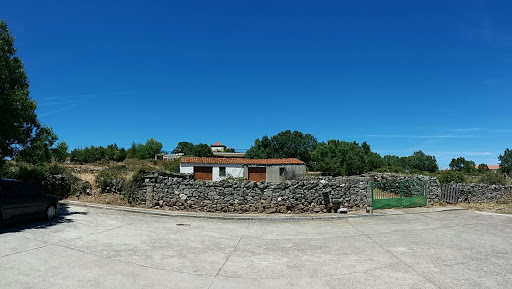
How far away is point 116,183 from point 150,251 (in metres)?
10.2

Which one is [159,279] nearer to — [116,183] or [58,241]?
[58,241]

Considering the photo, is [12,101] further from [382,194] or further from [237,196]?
[382,194]

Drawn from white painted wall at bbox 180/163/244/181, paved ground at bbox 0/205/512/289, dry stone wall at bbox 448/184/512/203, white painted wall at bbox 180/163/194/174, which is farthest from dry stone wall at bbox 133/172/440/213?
white painted wall at bbox 180/163/244/181

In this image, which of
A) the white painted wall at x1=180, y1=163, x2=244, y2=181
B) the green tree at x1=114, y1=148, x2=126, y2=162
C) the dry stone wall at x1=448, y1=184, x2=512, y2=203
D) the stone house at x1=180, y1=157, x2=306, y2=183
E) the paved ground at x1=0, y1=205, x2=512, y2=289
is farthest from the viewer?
the green tree at x1=114, y1=148, x2=126, y2=162

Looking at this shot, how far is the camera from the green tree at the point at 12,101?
34.0ft

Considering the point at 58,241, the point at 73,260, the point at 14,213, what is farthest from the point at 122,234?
the point at 14,213

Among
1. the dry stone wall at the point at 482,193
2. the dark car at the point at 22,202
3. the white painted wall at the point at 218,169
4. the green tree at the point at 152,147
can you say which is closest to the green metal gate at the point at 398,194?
the dry stone wall at the point at 482,193

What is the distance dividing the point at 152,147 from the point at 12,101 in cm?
7923

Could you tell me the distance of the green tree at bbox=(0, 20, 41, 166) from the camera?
10375 mm

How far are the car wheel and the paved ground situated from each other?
0.37 m

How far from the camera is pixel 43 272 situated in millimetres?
5609

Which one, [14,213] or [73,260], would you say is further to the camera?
[14,213]

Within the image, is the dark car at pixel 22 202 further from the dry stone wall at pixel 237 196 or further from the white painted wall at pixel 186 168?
the white painted wall at pixel 186 168

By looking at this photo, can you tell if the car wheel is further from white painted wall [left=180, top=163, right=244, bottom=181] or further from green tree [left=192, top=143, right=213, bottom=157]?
green tree [left=192, top=143, right=213, bottom=157]
